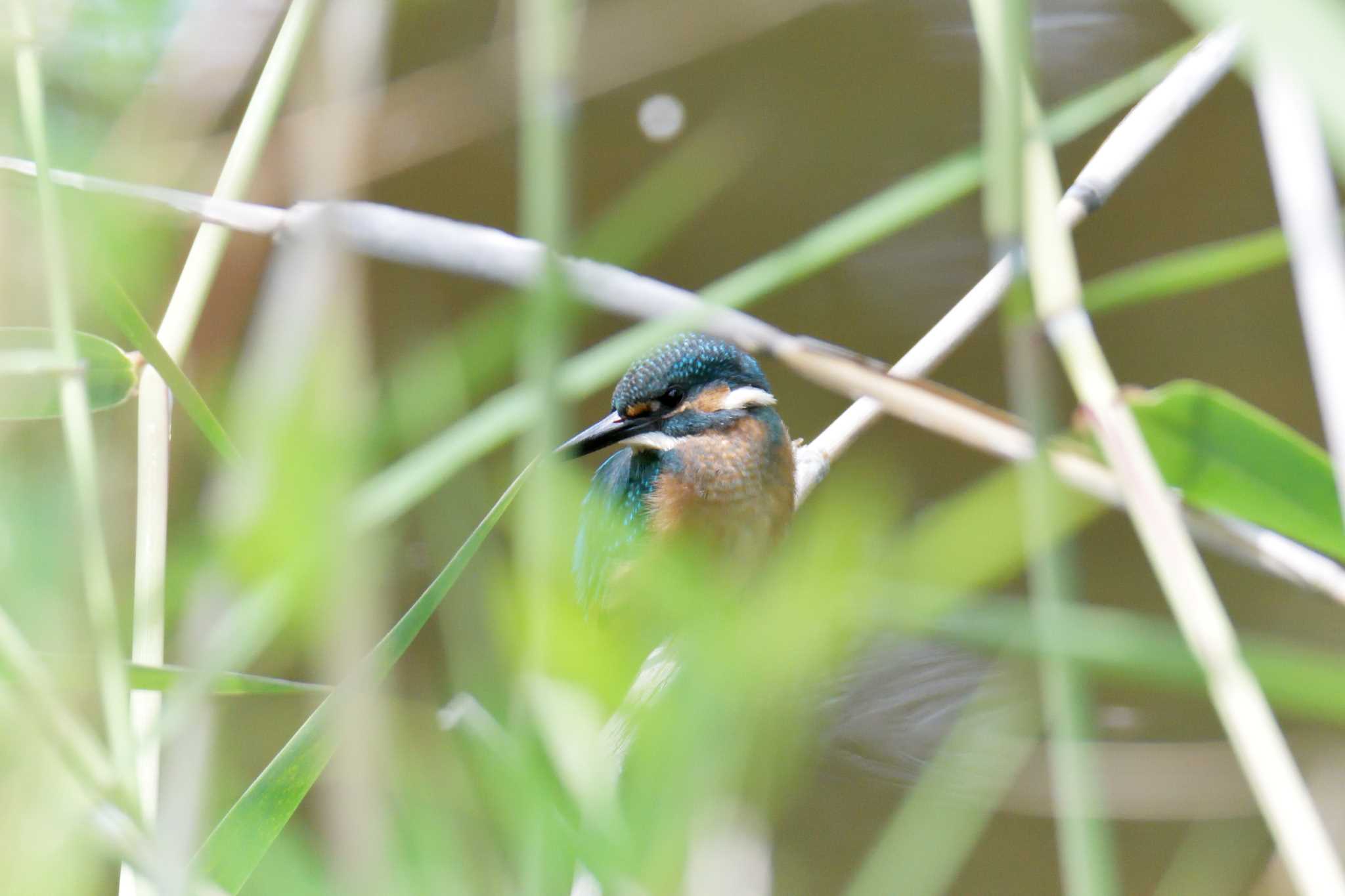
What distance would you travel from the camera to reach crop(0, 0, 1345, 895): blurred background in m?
0.38

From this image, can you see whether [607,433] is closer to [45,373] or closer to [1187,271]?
[45,373]

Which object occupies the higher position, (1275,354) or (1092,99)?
(1275,354)

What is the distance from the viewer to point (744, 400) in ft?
5.91

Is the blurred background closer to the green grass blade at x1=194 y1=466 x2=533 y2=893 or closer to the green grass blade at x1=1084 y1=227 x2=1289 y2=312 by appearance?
the green grass blade at x1=194 y1=466 x2=533 y2=893

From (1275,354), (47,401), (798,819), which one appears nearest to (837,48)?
(1275,354)

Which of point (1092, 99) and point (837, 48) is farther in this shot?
point (837, 48)

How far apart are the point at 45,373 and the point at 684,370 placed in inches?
49.1

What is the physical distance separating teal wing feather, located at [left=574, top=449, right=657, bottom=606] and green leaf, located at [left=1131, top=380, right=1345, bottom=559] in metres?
1.14

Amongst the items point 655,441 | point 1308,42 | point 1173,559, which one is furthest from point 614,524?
point 1308,42

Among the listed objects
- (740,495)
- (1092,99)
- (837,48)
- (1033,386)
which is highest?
(837,48)

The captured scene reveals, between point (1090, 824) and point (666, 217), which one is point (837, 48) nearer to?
point (666, 217)

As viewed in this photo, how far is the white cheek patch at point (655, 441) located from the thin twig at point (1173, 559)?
126cm

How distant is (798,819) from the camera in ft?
8.93

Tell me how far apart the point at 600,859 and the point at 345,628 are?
107 millimetres
